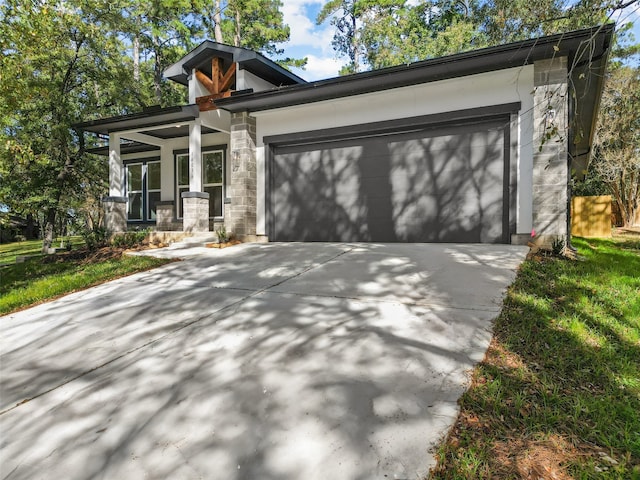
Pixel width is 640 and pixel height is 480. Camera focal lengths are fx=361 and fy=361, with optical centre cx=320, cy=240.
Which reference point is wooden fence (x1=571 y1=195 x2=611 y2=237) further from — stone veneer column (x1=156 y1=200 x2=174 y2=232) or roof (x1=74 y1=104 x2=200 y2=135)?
stone veneer column (x1=156 y1=200 x2=174 y2=232)

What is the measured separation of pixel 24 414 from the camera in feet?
7.48

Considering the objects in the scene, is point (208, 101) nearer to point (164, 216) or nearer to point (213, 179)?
point (213, 179)

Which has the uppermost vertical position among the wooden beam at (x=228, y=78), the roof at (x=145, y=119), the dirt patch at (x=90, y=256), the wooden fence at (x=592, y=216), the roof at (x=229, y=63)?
the roof at (x=229, y=63)

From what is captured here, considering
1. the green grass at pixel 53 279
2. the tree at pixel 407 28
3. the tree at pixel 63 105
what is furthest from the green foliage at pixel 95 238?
the tree at pixel 407 28

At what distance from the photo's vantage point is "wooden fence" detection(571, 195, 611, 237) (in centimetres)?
1128

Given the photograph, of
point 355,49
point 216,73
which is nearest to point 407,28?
point 355,49

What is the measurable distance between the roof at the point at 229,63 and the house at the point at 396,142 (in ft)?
0.13

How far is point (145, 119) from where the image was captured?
9.98m

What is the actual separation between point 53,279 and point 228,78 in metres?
6.33

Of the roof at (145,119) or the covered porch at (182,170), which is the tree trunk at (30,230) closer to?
the covered porch at (182,170)

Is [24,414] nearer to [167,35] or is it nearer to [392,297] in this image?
[392,297]

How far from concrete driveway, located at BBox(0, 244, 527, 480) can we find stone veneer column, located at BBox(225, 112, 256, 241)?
422 centimetres

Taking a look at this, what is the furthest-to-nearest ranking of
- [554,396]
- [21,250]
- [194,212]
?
[21,250] < [194,212] < [554,396]

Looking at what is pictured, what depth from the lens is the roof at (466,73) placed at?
545 centimetres
